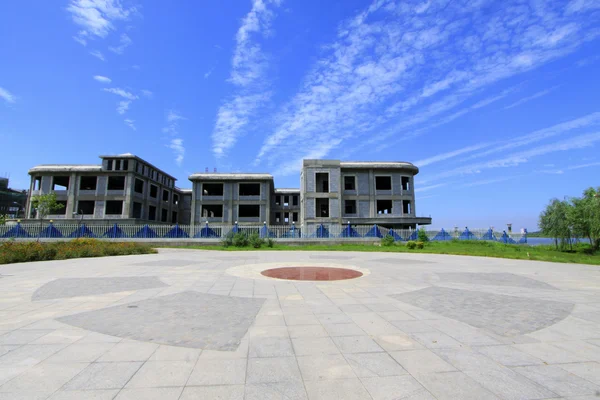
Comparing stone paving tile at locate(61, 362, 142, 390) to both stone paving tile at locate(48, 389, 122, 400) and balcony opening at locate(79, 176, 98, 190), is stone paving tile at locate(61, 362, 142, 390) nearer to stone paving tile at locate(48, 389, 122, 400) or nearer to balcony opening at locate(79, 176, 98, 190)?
stone paving tile at locate(48, 389, 122, 400)

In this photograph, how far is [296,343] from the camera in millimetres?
3719

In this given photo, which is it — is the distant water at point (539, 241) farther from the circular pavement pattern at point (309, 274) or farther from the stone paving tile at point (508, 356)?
the stone paving tile at point (508, 356)

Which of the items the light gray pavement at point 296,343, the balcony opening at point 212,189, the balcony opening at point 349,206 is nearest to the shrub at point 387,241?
the light gray pavement at point 296,343

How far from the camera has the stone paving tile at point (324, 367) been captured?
9.51 feet

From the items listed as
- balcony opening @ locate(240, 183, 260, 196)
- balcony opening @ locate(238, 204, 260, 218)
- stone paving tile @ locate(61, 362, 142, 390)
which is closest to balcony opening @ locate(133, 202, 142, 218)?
balcony opening @ locate(238, 204, 260, 218)

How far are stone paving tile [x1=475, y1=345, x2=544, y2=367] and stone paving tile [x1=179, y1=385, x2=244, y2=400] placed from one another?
2750mm

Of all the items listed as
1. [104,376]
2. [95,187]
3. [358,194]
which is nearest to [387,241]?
[358,194]

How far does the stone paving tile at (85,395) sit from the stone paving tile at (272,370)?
1143 millimetres

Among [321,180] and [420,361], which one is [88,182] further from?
[420,361]

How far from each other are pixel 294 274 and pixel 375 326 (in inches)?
205

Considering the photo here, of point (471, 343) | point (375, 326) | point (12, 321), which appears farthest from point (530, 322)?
point (12, 321)

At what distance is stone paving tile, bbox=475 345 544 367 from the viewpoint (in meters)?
3.22

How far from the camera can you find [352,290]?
22.9 ft

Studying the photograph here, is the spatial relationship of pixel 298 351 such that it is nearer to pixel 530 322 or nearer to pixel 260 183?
pixel 530 322
